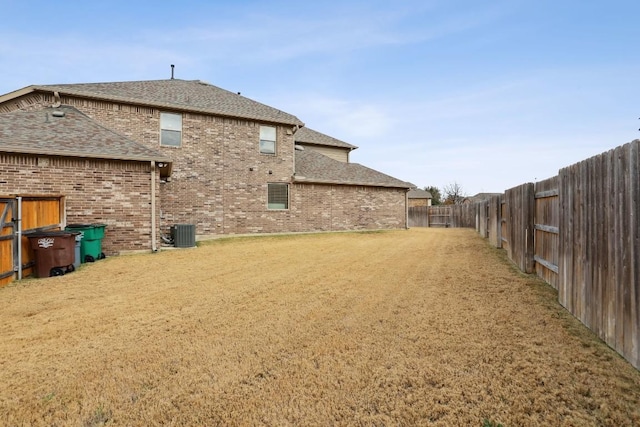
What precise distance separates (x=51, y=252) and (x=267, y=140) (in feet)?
36.8

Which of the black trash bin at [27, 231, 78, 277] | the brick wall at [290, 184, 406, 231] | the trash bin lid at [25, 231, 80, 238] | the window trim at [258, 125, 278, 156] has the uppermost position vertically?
the window trim at [258, 125, 278, 156]

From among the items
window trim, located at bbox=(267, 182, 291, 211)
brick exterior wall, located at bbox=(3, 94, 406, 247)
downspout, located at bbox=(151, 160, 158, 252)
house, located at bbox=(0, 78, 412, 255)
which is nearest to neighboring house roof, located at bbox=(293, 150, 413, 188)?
house, located at bbox=(0, 78, 412, 255)

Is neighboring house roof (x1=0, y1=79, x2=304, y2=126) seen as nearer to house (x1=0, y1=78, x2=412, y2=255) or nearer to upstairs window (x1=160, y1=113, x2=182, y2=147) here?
house (x1=0, y1=78, x2=412, y2=255)

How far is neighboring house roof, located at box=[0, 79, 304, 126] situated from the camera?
1279 centimetres

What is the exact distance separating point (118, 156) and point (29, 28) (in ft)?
22.5

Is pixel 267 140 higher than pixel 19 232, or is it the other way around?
pixel 267 140

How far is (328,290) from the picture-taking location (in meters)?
5.52

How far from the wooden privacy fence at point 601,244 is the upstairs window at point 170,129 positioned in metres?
14.5

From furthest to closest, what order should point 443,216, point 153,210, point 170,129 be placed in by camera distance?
point 443,216 → point 170,129 → point 153,210

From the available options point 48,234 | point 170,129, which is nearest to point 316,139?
point 170,129

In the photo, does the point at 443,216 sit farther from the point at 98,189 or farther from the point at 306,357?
the point at 306,357

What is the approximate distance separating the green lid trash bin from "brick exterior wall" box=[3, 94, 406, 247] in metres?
4.00

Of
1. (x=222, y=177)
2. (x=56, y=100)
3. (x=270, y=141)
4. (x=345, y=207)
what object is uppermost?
(x=56, y=100)

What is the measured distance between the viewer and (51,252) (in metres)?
6.95
